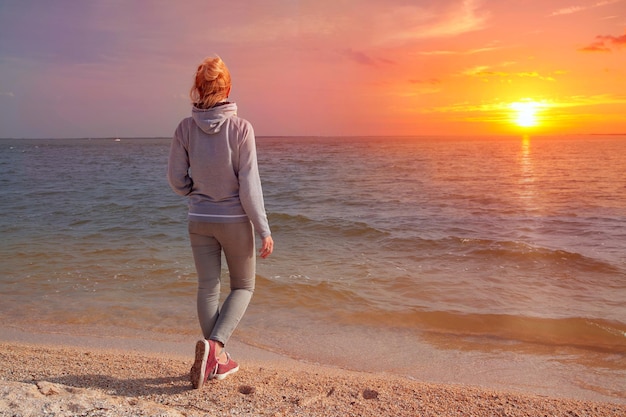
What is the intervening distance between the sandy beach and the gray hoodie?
3.80ft

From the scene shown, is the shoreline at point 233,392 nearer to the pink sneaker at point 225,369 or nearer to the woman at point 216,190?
the pink sneaker at point 225,369

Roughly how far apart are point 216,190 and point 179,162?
0.33 m

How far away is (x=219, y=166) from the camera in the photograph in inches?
138

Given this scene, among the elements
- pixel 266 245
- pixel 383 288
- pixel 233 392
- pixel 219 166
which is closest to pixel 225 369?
pixel 233 392

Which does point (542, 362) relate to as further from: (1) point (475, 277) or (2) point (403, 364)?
(1) point (475, 277)

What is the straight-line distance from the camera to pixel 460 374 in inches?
181

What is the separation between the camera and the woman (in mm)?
3463

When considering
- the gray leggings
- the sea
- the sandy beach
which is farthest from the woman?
the sea

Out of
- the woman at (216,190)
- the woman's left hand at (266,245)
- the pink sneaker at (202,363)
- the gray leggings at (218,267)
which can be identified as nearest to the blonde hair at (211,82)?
the woman at (216,190)

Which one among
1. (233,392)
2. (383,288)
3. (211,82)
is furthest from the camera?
(383,288)

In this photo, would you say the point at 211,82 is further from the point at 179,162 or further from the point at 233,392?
the point at 233,392

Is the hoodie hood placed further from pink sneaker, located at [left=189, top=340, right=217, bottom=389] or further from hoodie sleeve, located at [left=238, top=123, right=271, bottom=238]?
pink sneaker, located at [left=189, top=340, right=217, bottom=389]

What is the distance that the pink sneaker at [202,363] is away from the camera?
362 cm

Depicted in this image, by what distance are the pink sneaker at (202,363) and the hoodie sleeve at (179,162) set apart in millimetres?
1073
